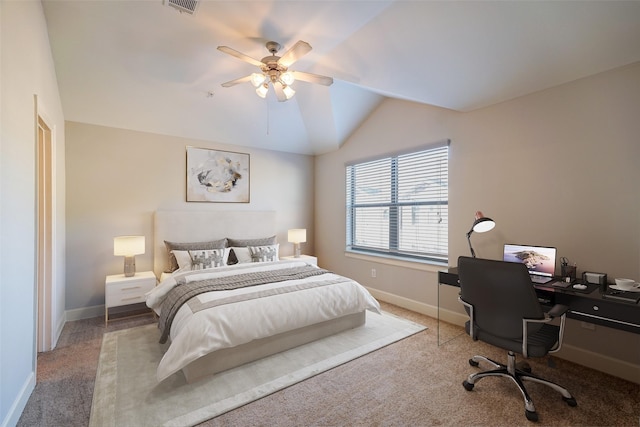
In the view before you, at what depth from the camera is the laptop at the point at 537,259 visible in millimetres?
2525

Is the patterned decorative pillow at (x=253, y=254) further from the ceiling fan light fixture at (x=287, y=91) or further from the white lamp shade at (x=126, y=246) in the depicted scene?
the ceiling fan light fixture at (x=287, y=91)

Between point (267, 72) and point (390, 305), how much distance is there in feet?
10.8

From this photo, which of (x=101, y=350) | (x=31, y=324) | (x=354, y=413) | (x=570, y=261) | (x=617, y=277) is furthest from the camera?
(x=101, y=350)

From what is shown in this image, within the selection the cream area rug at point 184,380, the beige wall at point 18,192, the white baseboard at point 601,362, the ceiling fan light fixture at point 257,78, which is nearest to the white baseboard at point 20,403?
the beige wall at point 18,192

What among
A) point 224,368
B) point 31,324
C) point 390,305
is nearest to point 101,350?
point 31,324

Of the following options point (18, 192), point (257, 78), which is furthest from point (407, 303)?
point (18, 192)

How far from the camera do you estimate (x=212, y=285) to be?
2789 mm

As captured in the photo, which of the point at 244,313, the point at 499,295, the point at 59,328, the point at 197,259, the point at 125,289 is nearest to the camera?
the point at 499,295

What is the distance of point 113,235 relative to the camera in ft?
12.3

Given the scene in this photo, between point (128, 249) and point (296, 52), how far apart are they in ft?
9.74

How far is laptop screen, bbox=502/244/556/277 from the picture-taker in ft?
8.33

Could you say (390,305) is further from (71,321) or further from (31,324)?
(71,321)

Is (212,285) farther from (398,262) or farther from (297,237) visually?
(398,262)

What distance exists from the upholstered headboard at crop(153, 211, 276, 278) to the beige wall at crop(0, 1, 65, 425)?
1803 millimetres
